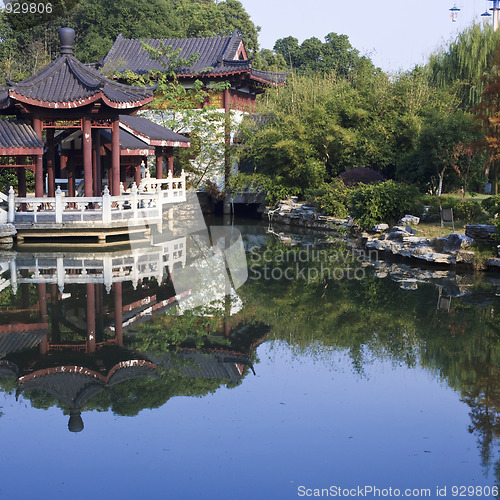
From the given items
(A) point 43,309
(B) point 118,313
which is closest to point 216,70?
(A) point 43,309

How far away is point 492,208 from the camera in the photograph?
1231cm

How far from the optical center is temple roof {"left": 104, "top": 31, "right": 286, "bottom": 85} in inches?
901

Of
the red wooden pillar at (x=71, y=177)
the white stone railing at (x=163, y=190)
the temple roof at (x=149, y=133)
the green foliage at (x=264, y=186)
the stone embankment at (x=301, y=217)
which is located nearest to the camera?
the red wooden pillar at (x=71, y=177)

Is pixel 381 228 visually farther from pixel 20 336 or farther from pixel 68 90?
pixel 20 336

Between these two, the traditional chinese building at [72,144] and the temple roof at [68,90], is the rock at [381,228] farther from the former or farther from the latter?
the temple roof at [68,90]

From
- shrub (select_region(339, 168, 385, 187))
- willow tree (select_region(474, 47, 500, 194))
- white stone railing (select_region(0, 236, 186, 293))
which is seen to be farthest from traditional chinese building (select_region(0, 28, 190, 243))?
willow tree (select_region(474, 47, 500, 194))

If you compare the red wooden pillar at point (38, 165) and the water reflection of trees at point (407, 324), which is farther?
the red wooden pillar at point (38, 165)

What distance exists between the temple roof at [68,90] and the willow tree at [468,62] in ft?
36.3

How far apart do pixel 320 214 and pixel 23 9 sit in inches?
874

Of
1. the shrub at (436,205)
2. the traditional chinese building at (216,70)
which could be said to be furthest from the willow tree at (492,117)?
the traditional chinese building at (216,70)

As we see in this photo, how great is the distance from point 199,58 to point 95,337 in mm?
17610

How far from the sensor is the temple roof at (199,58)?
75.0 ft

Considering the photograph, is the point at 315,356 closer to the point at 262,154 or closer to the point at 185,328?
the point at 185,328

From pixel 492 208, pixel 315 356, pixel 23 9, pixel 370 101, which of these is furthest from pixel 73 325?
pixel 23 9
